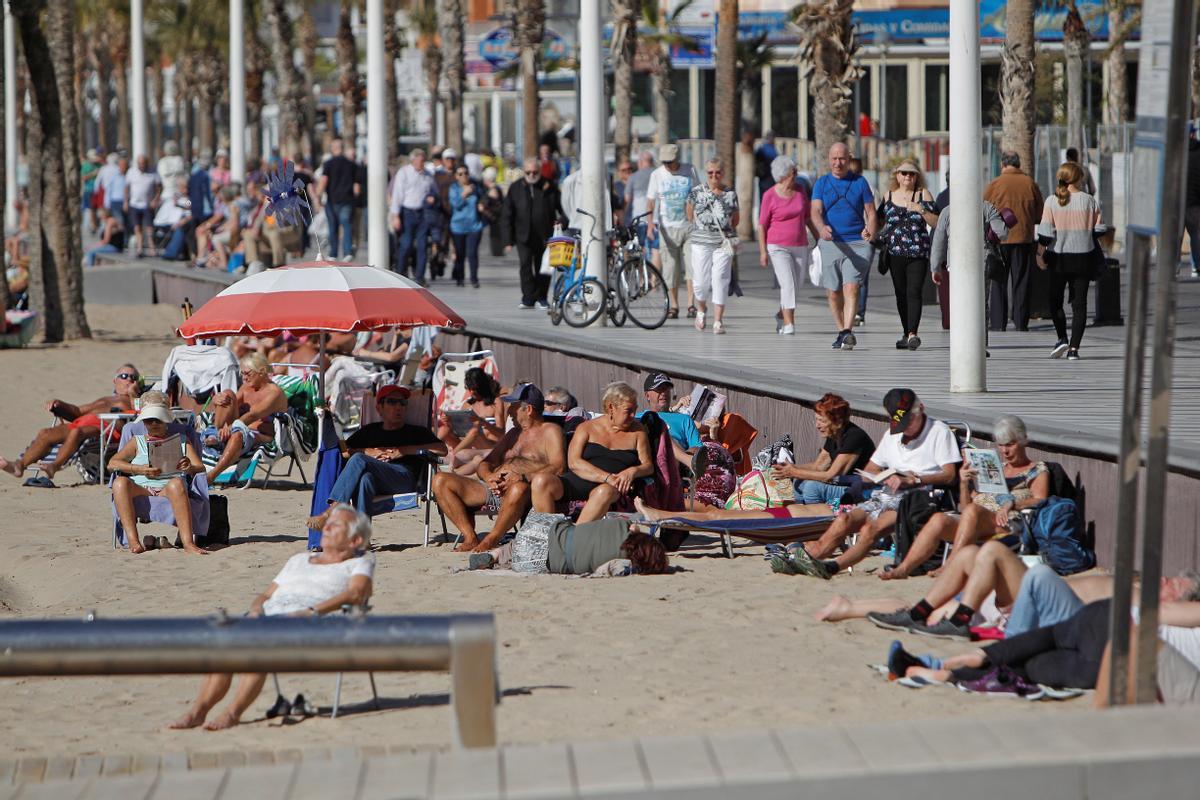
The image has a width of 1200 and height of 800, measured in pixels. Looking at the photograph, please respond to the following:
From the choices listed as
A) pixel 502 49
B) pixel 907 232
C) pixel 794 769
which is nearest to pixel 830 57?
pixel 907 232

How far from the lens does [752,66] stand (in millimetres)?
50406

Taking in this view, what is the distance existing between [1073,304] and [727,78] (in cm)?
1685

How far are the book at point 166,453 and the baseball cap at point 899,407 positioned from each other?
436 centimetres

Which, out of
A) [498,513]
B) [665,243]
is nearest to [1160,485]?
[498,513]

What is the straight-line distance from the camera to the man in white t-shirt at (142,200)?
105 feet

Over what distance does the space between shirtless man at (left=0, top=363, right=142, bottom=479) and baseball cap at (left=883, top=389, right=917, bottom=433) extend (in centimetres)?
A: 657

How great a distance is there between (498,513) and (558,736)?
4.29m

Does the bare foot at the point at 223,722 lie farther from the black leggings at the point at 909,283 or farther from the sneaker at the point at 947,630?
the black leggings at the point at 909,283

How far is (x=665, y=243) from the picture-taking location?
18.8 m

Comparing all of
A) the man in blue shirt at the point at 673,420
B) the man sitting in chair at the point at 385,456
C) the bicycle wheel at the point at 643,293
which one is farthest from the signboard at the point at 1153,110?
the bicycle wheel at the point at 643,293

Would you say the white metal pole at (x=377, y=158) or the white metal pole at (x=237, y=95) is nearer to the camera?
the white metal pole at (x=377, y=158)

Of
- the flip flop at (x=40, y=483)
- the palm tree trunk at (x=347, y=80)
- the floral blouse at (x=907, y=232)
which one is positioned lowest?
the flip flop at (x=40, y=483)

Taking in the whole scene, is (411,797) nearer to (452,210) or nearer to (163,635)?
(163,635)

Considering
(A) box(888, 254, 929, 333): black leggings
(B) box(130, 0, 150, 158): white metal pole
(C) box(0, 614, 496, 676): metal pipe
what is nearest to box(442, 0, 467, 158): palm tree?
(B) box(130, 0, 150, 158): white metal pole
